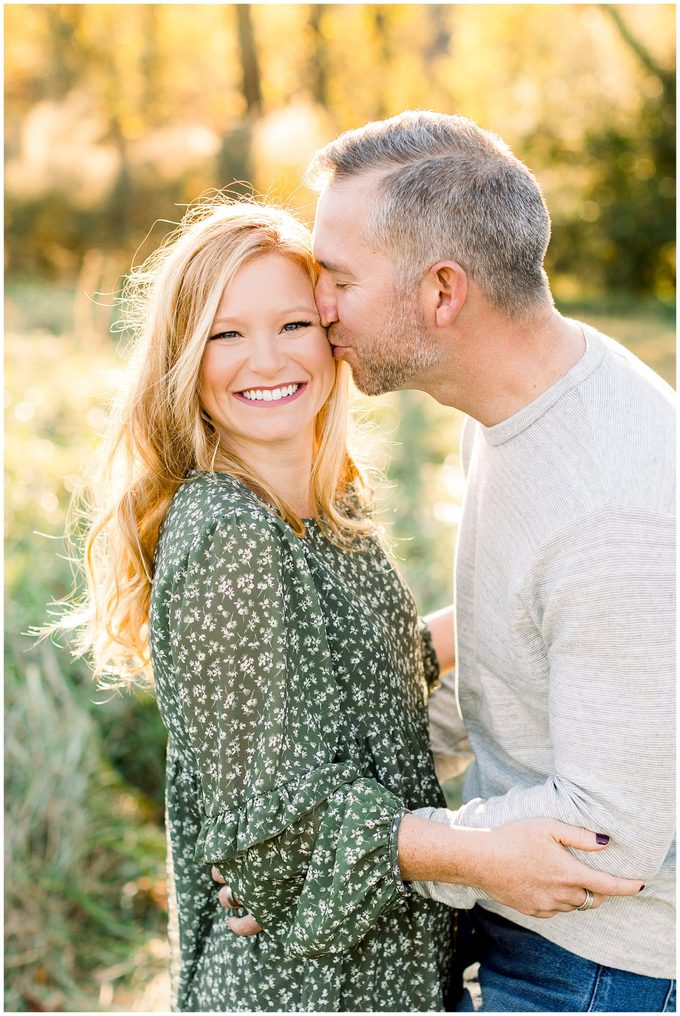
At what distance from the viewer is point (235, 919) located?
2.18m

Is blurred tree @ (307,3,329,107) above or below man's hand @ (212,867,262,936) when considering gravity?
above

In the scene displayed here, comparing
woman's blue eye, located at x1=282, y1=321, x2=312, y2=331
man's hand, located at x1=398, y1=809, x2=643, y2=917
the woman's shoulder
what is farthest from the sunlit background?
man's hand, located at x1=398, y1=809, x2=643, y2=917

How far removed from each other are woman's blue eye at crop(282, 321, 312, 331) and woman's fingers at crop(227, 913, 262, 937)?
130 centimetres

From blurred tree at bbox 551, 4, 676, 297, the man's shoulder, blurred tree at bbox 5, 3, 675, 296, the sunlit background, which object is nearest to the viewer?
the man's shoulder

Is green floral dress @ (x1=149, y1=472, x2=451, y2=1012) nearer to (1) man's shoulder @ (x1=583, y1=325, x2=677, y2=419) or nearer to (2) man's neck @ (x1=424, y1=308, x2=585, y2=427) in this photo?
(2) man's neck @ (x1=424, y1=308, x2=585, y2=427)

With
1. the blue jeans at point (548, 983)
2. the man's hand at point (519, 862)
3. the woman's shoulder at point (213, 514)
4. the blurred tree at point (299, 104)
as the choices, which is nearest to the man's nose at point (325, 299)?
the woman's shoulder at point (213, 514)

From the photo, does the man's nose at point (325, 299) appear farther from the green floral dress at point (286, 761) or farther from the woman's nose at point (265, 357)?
the green floral dress at point (286, 761)

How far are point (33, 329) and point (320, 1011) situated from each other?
1160 centimetres

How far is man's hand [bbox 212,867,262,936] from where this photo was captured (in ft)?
7.03

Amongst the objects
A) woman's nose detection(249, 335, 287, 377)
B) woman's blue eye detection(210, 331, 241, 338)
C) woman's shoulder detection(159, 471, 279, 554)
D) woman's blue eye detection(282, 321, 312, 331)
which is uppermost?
woman's blue eye detection(282, 321, 312, 331)

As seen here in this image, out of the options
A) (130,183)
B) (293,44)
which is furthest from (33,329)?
(293,44)

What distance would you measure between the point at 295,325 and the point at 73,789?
2.23 m

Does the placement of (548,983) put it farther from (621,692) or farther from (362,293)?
(362,293)

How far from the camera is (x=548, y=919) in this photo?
86.1 inches
